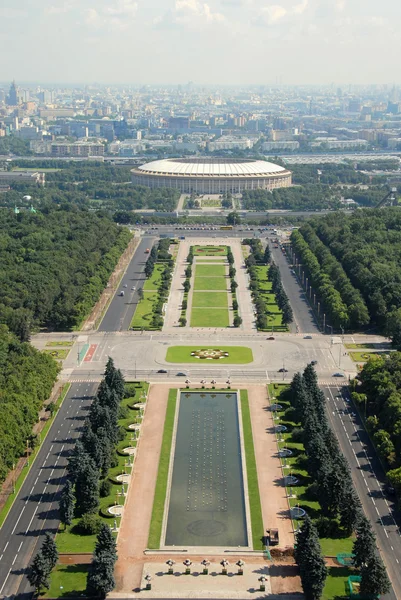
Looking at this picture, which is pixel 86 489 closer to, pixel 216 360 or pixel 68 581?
pixel 68 581

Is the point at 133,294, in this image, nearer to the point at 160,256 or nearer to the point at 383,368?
the point at 160,256

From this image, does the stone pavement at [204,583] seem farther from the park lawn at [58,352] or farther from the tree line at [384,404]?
the park lawn at [58,352]

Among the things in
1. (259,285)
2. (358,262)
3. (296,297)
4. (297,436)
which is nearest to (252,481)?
(297,436)

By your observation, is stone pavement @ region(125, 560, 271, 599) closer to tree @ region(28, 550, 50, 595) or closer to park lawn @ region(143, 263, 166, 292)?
tree @ region(28, 550, 50, 595)

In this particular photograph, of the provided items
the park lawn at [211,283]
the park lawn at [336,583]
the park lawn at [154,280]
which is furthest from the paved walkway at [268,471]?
the park lawn at [154,280]

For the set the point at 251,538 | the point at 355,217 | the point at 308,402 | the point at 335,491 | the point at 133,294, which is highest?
the point at 355,217

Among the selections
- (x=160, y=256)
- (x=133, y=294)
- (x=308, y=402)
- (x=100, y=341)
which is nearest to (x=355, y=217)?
(x=160, y=256)
